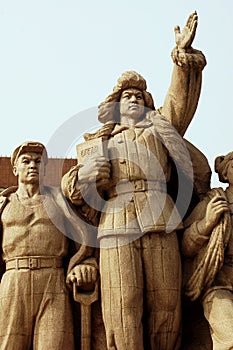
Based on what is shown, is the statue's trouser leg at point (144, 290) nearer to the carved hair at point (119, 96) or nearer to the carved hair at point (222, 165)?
the carved hair at point (222, 165)

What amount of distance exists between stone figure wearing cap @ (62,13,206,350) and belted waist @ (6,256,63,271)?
66cm

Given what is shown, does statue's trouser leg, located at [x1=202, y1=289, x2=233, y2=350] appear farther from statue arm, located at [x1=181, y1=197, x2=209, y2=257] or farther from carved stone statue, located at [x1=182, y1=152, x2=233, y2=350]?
statue arm, located at [x1=181, y1=197, x2=209, y2=257]

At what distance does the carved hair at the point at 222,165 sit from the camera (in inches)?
472

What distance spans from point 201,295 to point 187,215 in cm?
113

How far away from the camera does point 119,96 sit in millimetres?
12195

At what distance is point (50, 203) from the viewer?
1165 centimetres

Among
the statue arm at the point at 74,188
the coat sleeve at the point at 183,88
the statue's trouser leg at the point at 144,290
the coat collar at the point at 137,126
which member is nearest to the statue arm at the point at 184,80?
the coat sleeve at the point at 183,88

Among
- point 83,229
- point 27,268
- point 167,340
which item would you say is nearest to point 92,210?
point 83,229

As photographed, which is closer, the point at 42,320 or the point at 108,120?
the point at 42,320

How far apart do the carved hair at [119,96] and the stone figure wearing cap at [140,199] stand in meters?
0.01

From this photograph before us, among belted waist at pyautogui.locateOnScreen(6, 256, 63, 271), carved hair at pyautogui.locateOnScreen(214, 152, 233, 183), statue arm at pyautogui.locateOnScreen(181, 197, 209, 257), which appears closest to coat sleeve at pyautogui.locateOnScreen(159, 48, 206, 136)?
carved hair at pyautogui.locateOnScreen(214, 152, 233, 183)

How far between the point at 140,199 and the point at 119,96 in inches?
65.2

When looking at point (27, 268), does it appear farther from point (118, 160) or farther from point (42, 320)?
point (118, 160)

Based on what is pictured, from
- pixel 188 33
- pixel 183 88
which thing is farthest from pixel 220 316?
pixel 188 33
